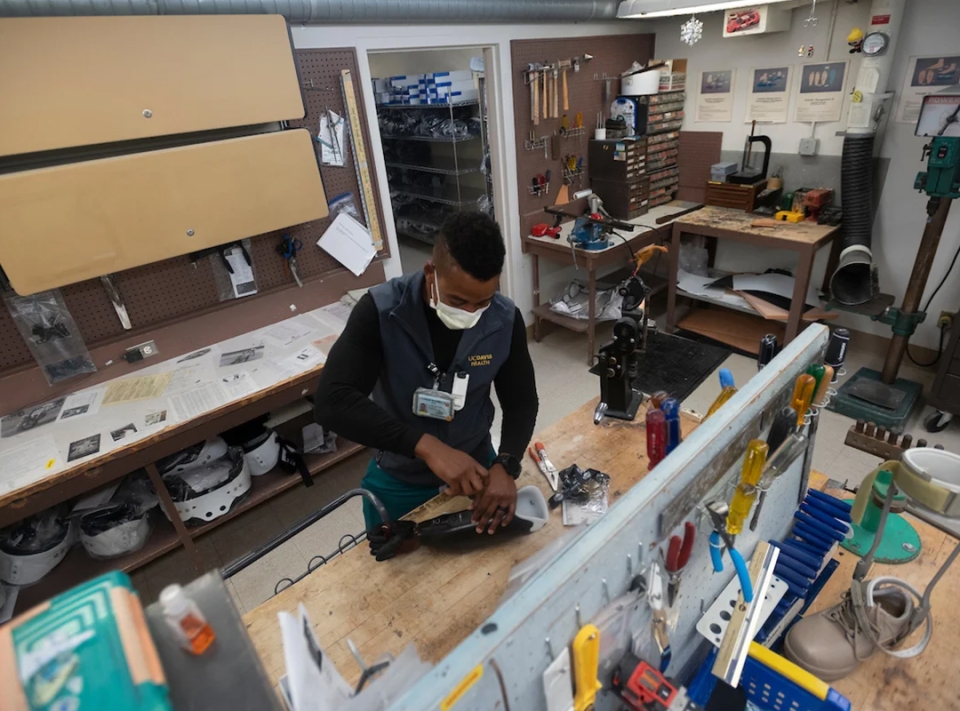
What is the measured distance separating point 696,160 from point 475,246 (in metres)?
3.41

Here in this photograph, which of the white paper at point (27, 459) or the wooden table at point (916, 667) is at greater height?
the white paper at point (27, 459)

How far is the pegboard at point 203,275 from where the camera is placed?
217cm

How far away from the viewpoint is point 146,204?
1949 millimetres

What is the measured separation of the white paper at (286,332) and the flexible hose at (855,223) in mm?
2903

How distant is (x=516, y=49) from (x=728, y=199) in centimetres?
172

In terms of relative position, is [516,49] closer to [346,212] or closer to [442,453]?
[346,212]

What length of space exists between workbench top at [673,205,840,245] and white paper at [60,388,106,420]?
3.29 m

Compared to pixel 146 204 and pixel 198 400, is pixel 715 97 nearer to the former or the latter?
pixel 146 204

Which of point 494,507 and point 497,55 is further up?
point 497,55

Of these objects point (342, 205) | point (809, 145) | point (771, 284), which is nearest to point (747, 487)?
point (342, 205)

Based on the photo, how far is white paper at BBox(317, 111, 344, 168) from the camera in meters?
2.56

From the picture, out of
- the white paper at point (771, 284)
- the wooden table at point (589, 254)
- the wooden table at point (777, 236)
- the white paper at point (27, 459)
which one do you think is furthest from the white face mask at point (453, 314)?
the white paper at point (771, 284)

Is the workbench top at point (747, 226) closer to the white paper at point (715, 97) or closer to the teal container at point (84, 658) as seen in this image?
the white paper at point (715, 97)

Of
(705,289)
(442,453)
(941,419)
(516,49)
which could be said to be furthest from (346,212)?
(941,419)
